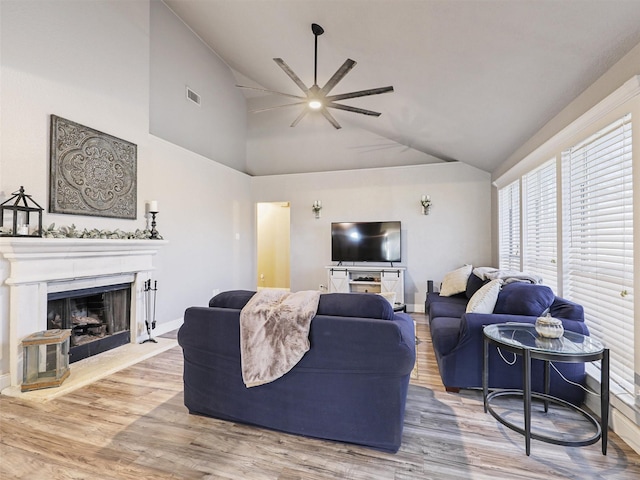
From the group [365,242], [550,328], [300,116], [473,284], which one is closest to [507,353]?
[550,328]

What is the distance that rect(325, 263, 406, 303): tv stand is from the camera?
5.49m

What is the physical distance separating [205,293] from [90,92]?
126 inches

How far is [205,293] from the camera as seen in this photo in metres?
5.29

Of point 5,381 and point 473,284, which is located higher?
point 473,284

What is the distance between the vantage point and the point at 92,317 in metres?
3.61

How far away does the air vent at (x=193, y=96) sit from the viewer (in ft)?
17.0

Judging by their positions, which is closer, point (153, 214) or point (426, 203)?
point (153, 214)

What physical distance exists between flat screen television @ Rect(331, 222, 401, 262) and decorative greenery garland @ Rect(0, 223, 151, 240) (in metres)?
3.22

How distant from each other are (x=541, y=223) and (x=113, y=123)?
4.98 meters

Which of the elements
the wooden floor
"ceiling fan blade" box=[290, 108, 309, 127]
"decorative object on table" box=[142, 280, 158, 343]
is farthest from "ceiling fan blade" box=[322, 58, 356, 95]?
"decorative object on table" box=[142, 280, 158, 343]

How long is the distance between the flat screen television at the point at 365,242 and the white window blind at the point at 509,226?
163cm

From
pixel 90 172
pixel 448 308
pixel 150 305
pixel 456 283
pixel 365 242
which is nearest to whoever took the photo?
pixel 90 172

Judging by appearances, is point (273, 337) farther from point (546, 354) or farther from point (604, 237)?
point (604, 237)

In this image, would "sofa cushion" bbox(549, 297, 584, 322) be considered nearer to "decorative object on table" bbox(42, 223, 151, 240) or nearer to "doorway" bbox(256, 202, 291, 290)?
"decorative object on table" bbox(42, 223, 151, 240)
